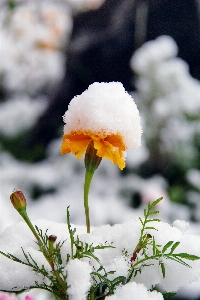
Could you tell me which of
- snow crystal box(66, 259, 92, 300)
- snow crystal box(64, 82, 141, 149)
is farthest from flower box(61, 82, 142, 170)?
snow crystal box(66, 259, 92, 300)

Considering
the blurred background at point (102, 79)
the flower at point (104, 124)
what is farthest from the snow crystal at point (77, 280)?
the blurred background at point (102, 79)

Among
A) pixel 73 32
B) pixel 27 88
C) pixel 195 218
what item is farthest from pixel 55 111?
pixel 195 218

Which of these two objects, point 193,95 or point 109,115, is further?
point 193,95

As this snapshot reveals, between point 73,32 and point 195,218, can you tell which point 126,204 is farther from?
point 73,32

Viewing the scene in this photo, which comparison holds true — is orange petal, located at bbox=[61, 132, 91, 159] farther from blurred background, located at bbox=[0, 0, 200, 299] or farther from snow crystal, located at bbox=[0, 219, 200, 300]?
blurred background, located at bbox=[0, 0, 200, 299]

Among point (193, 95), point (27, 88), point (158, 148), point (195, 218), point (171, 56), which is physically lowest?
point (195, 218)

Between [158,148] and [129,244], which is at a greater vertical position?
[158,148]
